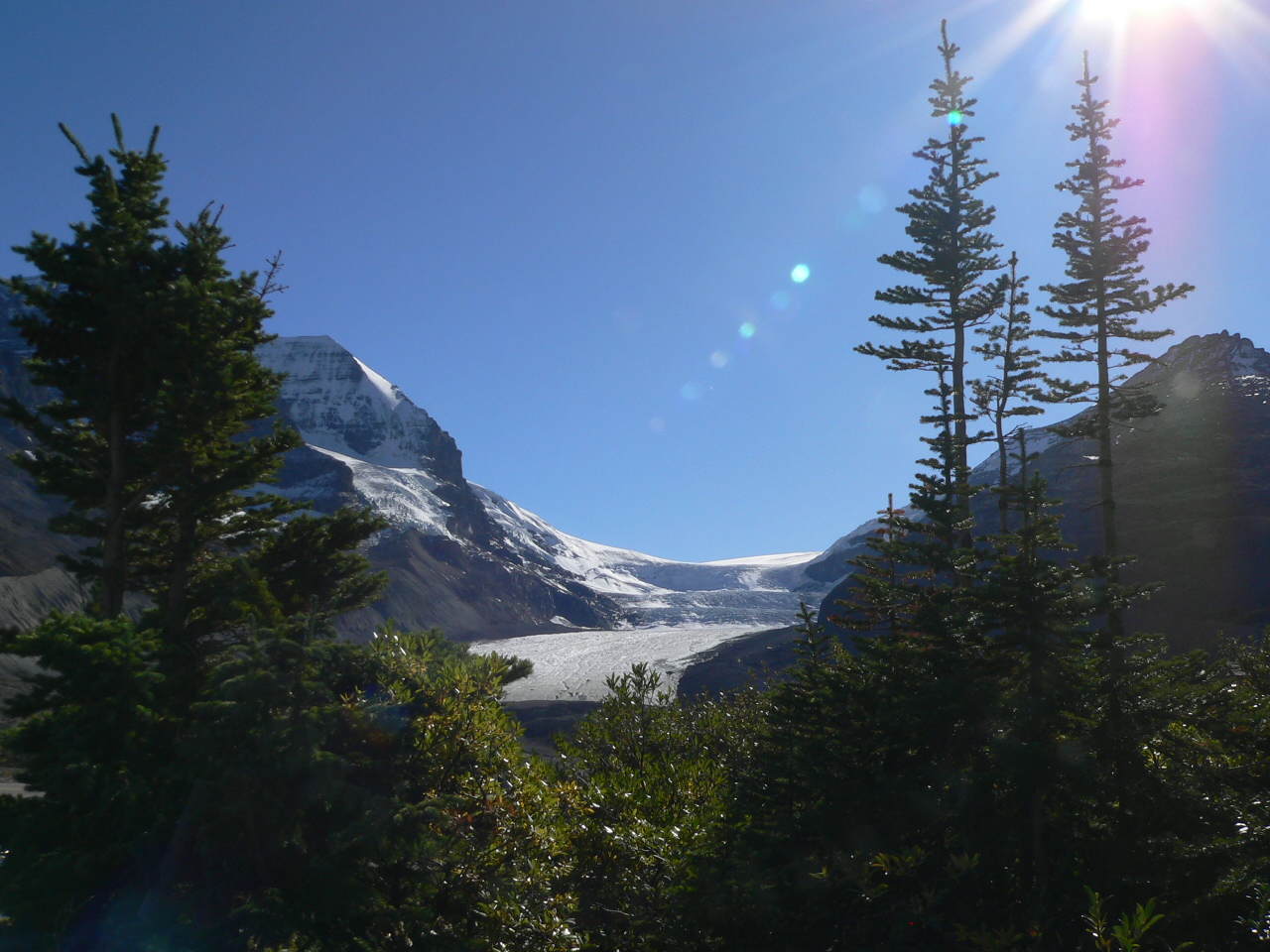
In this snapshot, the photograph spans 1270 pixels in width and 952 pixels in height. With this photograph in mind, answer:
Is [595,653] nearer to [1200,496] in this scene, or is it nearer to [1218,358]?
[1200,496]

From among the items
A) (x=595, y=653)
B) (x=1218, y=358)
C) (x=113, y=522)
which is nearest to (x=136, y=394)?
(x=113, y=522)

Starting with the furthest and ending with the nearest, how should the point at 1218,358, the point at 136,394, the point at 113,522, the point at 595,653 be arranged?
the point at 595,653
the point at 1218,358
the point at 136,394
the point at 113,522

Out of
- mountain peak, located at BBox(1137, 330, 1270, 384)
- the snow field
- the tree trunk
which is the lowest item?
the snow field

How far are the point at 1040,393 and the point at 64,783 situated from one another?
1980cm

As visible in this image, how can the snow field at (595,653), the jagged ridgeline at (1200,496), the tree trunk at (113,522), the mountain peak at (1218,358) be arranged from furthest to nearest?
Answer: the snow field at (595,653), the mountain peak at (1218,358), the jagged ridgeline at (1200,496), the tree trunk at (113,522)

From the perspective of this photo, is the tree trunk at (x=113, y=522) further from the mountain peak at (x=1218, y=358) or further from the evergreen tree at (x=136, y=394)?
the mountain peak at (x=1218, y=358)

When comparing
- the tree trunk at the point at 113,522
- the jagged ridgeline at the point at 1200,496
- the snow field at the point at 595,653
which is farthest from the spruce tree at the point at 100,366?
the snow field at the point at 595,653

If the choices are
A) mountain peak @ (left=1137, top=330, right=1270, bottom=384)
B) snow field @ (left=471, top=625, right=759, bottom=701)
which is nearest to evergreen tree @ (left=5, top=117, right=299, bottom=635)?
mountain peak @ (left=1137, top=330, right=1270, bottom=384)

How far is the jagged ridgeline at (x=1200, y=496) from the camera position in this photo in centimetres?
5819

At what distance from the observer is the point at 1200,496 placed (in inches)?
2675

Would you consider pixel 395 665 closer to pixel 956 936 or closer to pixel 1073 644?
pixel 956 936

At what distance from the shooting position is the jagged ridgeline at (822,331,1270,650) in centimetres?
5819

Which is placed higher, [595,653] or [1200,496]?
[1200,496]

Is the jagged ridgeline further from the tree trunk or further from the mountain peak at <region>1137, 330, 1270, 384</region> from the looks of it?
the tree trunk
